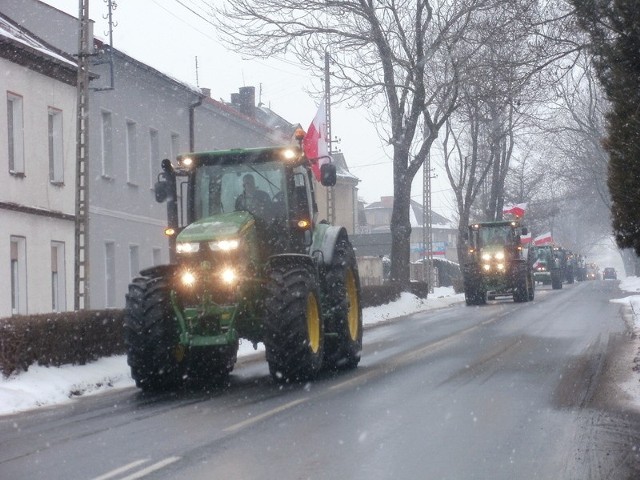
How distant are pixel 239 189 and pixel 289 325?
90.3 inches

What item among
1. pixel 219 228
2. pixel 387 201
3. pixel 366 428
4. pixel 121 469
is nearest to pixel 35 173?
pixel 219 228

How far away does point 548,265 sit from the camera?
61.7 meters

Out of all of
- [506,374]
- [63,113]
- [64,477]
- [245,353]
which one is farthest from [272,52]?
[64,477]

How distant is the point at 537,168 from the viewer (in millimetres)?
68875

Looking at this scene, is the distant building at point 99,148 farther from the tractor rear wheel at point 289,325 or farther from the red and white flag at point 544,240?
the red and white flag at point 544,240

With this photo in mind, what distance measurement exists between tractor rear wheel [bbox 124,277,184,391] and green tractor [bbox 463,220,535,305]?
25.1 meters

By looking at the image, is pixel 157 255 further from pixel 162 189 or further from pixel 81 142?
pixel 162 189

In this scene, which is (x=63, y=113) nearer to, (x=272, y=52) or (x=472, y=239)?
(x=272, y=52)

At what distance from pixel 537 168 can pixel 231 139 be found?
106 ft

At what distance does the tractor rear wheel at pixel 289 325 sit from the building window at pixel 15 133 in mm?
12564

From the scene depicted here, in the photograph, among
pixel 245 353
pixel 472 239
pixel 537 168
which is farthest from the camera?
pixel 537 168

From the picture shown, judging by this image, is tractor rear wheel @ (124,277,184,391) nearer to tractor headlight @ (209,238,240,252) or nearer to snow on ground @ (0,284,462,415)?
tractor headlight @ (209,238,240,252)

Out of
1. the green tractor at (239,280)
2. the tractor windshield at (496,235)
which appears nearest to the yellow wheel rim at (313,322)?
the green tractor at (239,280)

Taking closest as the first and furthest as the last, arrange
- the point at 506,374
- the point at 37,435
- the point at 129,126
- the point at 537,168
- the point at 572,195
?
the point at 37,435 → the point at 506,374 → the point at 129,126 → the point at 572,195 → the point at 537,168
